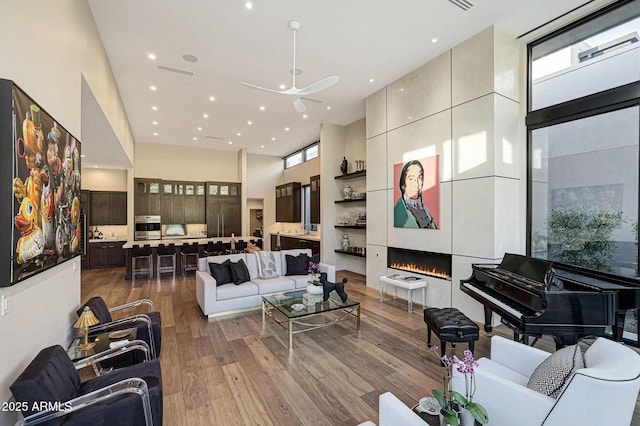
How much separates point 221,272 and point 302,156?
6.90 metres

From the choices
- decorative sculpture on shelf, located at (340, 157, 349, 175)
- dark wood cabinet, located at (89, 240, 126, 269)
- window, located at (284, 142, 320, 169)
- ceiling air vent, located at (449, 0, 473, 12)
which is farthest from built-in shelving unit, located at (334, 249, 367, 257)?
dark wood cabinet, located at (89, 240, 126, 269)

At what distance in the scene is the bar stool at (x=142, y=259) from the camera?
7.23 metres

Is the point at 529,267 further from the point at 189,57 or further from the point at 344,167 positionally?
the point at 189,57

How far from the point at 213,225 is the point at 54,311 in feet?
27.2

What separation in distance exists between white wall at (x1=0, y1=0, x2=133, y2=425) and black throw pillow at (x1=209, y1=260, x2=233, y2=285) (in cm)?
186

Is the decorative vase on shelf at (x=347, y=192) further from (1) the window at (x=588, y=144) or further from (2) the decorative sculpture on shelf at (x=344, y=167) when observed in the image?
(1) the window at (x=588, y=144)

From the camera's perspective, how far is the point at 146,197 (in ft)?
31.3

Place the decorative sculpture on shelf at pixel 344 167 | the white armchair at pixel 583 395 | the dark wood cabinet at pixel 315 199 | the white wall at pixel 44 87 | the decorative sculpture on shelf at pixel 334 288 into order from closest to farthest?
the white armchair at pixel 583 395, the white wall at pixel 44 87, the decorative sculpture on shelf at pixel 334 288, the decorative sculpture on shelf at pixel 344 167, the dark wood cabinet at pixel 315 199

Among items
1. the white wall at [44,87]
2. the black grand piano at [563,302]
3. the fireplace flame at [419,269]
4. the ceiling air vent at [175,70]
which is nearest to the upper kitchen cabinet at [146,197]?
the ceiling air vent at [175,70]

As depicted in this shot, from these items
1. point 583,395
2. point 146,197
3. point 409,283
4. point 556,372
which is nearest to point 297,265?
point 409,283

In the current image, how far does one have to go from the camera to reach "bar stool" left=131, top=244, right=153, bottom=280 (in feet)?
23.7

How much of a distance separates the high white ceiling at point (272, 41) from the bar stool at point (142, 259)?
2.62m

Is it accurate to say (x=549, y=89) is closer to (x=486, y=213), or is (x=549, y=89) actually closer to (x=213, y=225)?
(x=486, y=213)

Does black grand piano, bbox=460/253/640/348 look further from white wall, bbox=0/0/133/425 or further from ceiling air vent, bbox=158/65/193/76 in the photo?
ceiling air vent, bbox=158/65/193/76
